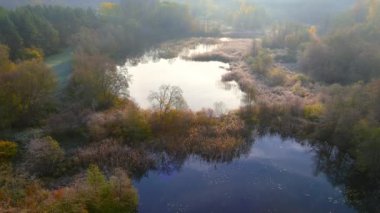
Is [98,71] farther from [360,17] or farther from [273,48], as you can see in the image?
[360,17]

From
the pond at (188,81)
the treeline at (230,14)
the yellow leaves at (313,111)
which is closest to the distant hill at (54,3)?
the treeline at (230,14)

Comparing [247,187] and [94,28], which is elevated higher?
[94,28]

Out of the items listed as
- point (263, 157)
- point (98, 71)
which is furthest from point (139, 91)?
point (263, 157)

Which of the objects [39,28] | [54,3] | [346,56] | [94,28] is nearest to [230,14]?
[94,28]

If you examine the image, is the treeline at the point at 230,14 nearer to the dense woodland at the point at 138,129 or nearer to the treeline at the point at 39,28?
the treeline at the point at 39,28

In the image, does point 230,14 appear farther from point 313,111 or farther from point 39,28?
point 313,111

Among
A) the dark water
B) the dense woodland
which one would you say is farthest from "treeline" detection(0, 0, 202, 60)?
the dark water
